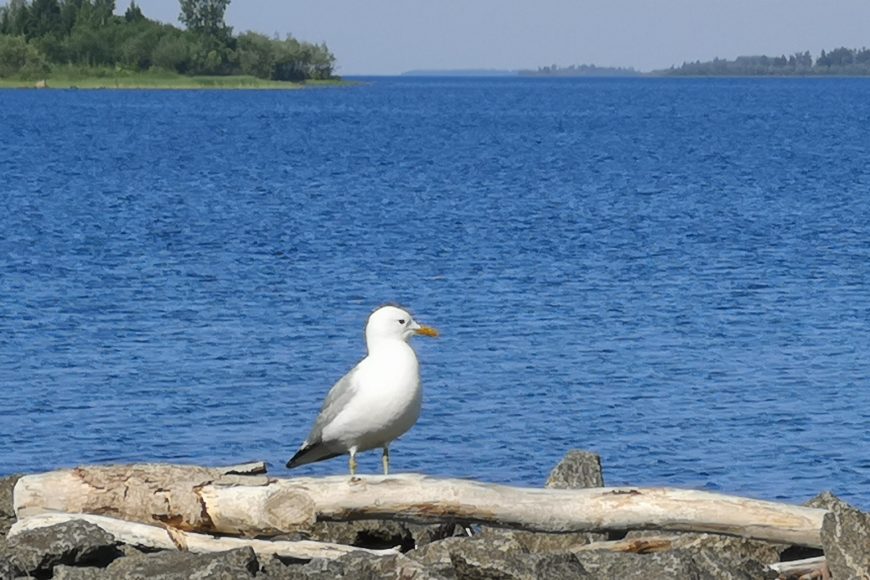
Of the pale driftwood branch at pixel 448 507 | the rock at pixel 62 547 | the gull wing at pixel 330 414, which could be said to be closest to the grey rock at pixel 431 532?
the gull wing at pixel 330 414

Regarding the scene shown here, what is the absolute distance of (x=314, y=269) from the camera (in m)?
39.8

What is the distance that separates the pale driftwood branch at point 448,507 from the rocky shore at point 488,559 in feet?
0.62

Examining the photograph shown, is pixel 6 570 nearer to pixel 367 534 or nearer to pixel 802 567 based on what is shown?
pixel 367 534

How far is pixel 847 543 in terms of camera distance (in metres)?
11.0

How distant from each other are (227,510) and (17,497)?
1506 millimetres

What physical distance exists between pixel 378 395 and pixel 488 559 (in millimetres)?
2207

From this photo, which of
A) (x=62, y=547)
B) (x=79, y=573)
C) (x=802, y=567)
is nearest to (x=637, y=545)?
(x=802, y=567)

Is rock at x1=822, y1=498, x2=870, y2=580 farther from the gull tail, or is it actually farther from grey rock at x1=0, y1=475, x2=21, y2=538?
grey rock at x1=0, y1=475, x2=21, y2=538

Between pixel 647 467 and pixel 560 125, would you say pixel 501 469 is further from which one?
pixel 560 125

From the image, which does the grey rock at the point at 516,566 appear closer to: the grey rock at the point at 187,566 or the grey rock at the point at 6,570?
the grey rock at the point at 187,566

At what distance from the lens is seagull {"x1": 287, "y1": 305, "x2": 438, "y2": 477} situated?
1277 centimetres

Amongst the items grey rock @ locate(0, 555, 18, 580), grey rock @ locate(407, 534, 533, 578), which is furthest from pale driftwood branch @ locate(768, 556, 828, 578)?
grey rock @ locate(0, 555, 18, 580)

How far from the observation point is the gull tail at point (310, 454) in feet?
44.1

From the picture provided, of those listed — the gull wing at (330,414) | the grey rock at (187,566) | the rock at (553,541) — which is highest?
the gull wing at (330,414)
